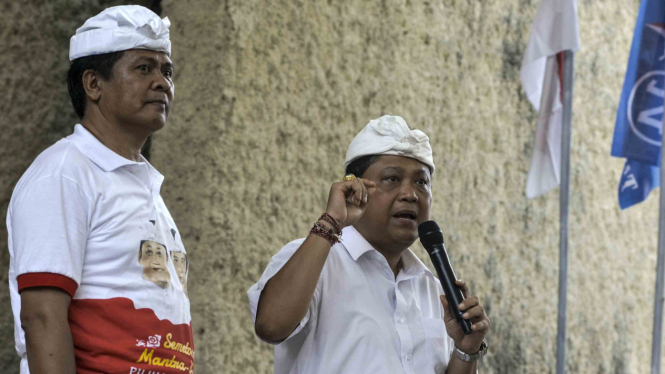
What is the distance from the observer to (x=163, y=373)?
1.79 meters

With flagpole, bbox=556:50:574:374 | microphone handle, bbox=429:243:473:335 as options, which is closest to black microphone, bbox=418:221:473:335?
microphone handle, bbox=429:243:473:335

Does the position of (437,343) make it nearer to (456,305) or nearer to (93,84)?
(456,305)

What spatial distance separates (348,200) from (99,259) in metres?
0.72

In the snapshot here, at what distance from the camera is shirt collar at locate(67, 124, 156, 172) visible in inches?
73.1

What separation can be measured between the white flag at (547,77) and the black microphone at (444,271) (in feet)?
8.17

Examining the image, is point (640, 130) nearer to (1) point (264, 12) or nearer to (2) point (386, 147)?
(1) point (264, 12)

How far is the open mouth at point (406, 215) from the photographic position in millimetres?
2391

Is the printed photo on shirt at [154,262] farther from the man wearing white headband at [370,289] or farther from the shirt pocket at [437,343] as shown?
the shirt pocket at [437,343]

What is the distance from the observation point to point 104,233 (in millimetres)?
1781

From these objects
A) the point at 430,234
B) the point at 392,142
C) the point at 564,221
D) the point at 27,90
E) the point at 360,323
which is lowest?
the point at 564,221

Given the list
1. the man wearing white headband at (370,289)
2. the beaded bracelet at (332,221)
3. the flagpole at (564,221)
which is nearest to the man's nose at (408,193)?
the man wearing white headband at (370,289)

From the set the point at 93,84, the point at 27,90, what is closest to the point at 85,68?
the point at 93,84

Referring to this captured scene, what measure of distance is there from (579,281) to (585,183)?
76cm

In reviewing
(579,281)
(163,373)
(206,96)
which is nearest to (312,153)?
(206,96)
